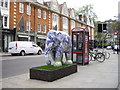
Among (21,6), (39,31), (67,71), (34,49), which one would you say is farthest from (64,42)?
(39,31)

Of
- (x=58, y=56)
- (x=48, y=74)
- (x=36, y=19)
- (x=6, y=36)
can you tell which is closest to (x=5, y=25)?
(x=6, y=36)

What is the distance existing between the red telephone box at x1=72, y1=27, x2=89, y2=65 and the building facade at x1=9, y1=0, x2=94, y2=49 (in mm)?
17680

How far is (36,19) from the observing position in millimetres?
34156

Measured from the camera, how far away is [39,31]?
115 ft

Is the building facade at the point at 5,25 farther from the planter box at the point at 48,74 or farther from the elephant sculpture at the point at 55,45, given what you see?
the planter box at the point at 48,74

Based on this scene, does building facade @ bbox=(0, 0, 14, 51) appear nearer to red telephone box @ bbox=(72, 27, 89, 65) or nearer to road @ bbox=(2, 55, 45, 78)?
road @ bbox=(2, 55, 45, 78)

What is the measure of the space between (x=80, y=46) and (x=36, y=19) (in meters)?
23.5

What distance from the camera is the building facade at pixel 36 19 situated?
95.5 feet

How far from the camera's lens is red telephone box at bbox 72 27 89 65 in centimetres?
1191

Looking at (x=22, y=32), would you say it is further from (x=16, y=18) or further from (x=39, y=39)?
(x=39, y=39)

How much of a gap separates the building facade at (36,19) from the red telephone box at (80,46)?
1768cm

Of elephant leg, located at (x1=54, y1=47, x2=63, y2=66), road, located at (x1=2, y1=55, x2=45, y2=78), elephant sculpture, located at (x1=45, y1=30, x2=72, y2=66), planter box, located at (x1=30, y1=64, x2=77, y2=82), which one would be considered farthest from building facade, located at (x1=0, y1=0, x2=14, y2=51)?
planter box, located at (x1=30, y1=64, x2=77, y2=82)

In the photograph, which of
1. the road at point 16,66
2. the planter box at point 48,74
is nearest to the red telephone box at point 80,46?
the road at point 16,66

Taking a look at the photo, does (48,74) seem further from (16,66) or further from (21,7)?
(21,7)
